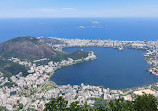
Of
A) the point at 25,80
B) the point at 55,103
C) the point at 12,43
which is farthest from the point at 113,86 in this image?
the point at 12,43

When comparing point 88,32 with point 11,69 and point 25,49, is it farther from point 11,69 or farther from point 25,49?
point 11,69

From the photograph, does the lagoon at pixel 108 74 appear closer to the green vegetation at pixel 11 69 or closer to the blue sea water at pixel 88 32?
the green vegetation at pixel 11 69

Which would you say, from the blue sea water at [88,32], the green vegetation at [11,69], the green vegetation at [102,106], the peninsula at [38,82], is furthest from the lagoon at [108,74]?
the blue sea water at [88,32]

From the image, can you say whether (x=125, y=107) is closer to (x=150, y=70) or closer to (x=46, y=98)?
(x=46, y=98)

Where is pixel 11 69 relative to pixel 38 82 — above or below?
above

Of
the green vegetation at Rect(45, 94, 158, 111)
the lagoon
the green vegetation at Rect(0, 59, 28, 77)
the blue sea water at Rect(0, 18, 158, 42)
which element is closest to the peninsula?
the green vegetation at Rect(0, 59, 28, 77)

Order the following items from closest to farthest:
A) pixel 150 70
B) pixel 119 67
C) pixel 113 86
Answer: pixel 113 86 → pixel 150 70 → pixel 119 67

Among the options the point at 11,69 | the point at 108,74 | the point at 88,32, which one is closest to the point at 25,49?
the point at 11,69

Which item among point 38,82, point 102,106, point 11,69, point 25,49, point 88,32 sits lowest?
point 38,82
